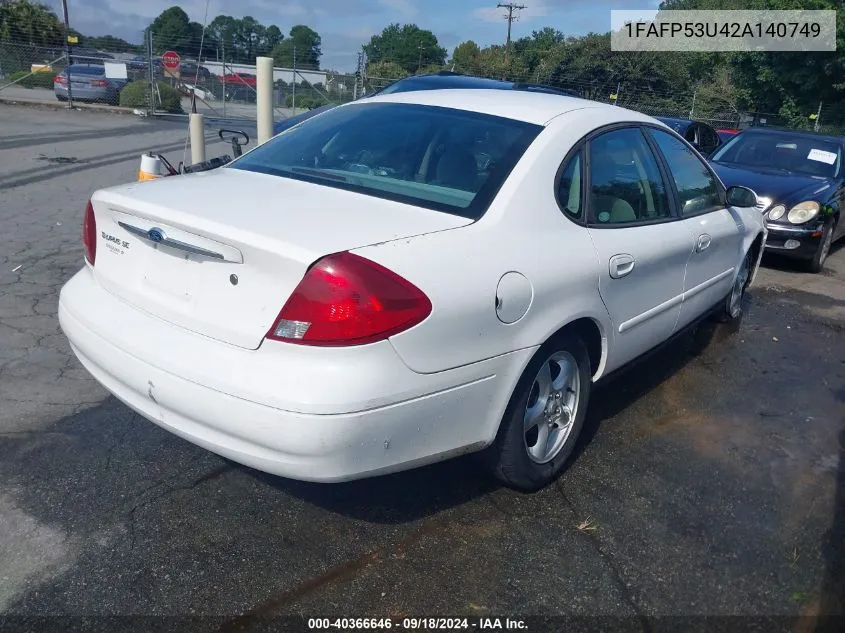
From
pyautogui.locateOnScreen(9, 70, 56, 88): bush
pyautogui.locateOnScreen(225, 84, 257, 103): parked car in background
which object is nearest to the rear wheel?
pyautogui.locateOnScreen(225, 84, 257, 103): parked car in background

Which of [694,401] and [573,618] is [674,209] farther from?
[573,618]

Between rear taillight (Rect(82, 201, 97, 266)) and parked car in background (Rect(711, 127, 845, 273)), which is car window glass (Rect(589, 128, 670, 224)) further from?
parked car in background (Rect(711, 127, 845, 273))

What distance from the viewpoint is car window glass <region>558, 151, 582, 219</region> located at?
10.4 feet

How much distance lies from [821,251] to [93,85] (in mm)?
19427

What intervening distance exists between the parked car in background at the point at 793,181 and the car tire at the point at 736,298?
78.9 inches

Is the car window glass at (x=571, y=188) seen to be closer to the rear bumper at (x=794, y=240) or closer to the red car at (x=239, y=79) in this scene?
the rear bumper at (x=794, y=240)

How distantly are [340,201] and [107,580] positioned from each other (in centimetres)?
157

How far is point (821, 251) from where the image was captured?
820cm

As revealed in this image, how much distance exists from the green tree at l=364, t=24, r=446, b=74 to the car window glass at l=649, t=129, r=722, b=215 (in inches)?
2838

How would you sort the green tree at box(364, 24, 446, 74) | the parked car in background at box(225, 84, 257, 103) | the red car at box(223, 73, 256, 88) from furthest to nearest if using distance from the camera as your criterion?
the green tree at box(364, 24, 446, 74) < the parked car in background at box(225, 84, 257, 103) < the red car at box(223, 73, 256, 88)

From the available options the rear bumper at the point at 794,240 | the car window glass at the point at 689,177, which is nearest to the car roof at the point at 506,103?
the car window glass at the point at 689,177

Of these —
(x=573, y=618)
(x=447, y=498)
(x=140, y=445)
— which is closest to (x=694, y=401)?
(x=447, y=498)

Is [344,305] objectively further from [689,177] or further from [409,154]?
[689,177]

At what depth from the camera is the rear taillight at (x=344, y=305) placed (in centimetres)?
235
